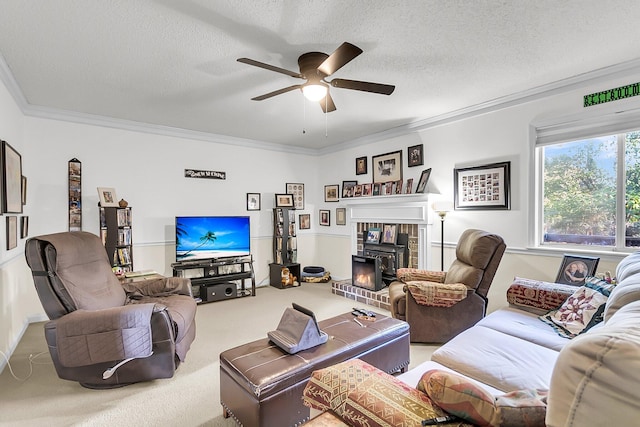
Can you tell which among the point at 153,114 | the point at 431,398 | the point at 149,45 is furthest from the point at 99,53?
the point at 431,398

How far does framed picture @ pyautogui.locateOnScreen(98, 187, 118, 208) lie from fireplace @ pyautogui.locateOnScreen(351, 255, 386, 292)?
11.2ft

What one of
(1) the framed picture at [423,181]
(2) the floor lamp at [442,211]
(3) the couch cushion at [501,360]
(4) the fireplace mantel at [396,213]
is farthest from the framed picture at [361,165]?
(3) the couch cushion at [501,360]

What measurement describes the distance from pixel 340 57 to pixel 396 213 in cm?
293

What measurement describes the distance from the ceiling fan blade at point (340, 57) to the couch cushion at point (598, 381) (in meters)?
1.88

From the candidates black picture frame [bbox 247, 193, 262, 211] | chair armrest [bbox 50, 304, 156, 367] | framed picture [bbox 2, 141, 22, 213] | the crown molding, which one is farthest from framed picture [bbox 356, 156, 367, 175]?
framed picture [bbox 2, 141, 22, 213]

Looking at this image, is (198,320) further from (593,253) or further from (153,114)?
(593,253)

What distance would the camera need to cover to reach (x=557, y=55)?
2584 millimetres

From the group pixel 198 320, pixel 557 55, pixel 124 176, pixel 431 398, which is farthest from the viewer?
pixel 124 176

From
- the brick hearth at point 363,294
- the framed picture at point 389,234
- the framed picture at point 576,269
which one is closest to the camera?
the framed picture at point 576,269

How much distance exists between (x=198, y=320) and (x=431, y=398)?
11.3 ft

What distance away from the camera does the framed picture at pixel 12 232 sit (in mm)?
2855

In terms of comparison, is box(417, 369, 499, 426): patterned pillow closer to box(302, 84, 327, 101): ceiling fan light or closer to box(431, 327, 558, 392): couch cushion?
box(431, 327, 558, 392): couch cushion

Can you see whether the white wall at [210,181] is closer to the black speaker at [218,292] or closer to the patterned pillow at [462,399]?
the black speaker at [218,292]

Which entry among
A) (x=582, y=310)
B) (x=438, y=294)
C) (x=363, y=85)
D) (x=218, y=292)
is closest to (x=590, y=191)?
(x=582, y=310)
